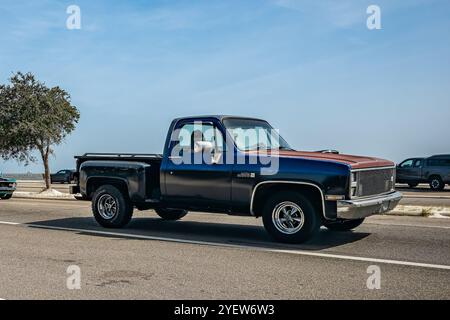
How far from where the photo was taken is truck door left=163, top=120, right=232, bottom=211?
8.91m

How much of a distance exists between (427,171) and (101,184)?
23628 mm

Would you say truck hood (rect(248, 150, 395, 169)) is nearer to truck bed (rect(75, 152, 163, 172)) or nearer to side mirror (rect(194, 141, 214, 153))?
side mirror (rect(194, 141, 214, 153))

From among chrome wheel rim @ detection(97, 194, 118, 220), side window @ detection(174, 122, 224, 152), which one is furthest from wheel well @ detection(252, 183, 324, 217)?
chrome wheel rim @ detection(97, 194, 118, 220)

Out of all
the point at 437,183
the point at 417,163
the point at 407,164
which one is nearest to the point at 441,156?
the point at 417,163

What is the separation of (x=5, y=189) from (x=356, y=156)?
17.7 meters

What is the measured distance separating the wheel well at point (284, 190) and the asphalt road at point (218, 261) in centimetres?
62

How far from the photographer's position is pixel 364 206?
316 inches

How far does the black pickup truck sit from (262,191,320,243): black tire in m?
0.02

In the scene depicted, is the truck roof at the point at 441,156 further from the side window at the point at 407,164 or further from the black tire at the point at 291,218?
the black tire at the point at 291,218

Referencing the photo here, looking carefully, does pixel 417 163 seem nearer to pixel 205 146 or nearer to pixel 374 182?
pixel 374 182
